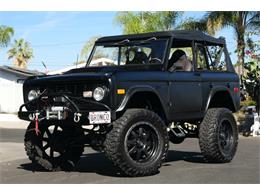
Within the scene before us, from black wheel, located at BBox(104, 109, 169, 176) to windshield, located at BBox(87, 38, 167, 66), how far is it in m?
1.23

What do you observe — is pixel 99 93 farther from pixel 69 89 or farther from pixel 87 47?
pixel 87 47

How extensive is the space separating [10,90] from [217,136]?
27413mm

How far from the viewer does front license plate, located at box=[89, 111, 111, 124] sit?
688cm

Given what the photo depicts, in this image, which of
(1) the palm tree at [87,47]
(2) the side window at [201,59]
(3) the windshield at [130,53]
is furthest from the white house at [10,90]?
(2) the side window at [201,59]

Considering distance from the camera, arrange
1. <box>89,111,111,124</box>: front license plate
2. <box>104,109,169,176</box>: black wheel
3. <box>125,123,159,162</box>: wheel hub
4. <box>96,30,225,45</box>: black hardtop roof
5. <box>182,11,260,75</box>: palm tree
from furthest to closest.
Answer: <box>182,11,260,75</box>: palm tree < <box>96,30,225,45</box>: black hardtop roof < <box>125,123,159,162</box>: wheel hub < <box>104,109,169,176</box>: black wheel < <box>89,111,111,124</box>: front license plate

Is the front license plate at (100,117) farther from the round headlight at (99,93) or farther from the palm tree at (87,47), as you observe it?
the palm tree at (87,47)

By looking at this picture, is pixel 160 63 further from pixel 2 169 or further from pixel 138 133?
pixel 2 169

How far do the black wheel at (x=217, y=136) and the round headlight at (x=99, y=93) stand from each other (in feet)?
8.16

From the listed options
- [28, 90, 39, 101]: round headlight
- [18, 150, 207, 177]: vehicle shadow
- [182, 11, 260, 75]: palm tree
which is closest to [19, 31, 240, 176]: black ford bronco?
[28, 90, 39, 101]: round headlight

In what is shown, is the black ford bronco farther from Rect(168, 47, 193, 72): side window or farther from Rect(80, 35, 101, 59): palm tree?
Rect(80, 35, 101, 59): palm tree

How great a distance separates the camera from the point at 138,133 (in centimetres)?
738

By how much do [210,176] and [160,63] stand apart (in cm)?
195
